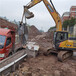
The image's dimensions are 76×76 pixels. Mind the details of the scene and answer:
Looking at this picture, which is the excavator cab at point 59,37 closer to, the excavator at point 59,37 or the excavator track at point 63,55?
the excavator at point 59,37

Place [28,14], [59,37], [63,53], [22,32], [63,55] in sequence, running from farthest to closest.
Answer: [22,32], [59,37], [28,14], [63,55], [63,53]

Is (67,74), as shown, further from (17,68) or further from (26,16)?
(26,16)

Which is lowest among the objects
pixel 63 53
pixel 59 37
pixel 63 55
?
pixel 63 55

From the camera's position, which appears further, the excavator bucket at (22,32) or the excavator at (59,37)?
the excavator bucket at (22,32)

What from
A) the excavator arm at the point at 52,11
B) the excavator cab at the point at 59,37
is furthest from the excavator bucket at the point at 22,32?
the excavator cab at the point at 59,37

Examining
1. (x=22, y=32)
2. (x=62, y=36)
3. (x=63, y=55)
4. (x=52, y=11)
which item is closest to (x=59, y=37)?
(x=62, y=36)

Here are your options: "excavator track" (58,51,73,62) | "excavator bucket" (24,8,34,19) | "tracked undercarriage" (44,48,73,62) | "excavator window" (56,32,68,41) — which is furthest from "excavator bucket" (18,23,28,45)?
"excavator track" (58,51,73,62)

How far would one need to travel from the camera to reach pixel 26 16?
318 inches

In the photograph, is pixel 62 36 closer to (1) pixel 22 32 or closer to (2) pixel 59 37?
(2) pixel 59 37

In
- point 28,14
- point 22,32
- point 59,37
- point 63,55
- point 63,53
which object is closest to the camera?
point 63,53

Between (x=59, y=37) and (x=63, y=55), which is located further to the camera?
(x=59, y=37)

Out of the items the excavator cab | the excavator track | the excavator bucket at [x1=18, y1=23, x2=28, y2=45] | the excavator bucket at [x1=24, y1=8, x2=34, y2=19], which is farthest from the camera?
the excavator bucket at [x1=18, y1=23, x2=28, y2=45]

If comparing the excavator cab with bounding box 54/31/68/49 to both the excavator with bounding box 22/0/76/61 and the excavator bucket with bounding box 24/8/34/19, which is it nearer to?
the excavator with bounding box 22/0/76/61

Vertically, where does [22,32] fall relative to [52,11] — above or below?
below
